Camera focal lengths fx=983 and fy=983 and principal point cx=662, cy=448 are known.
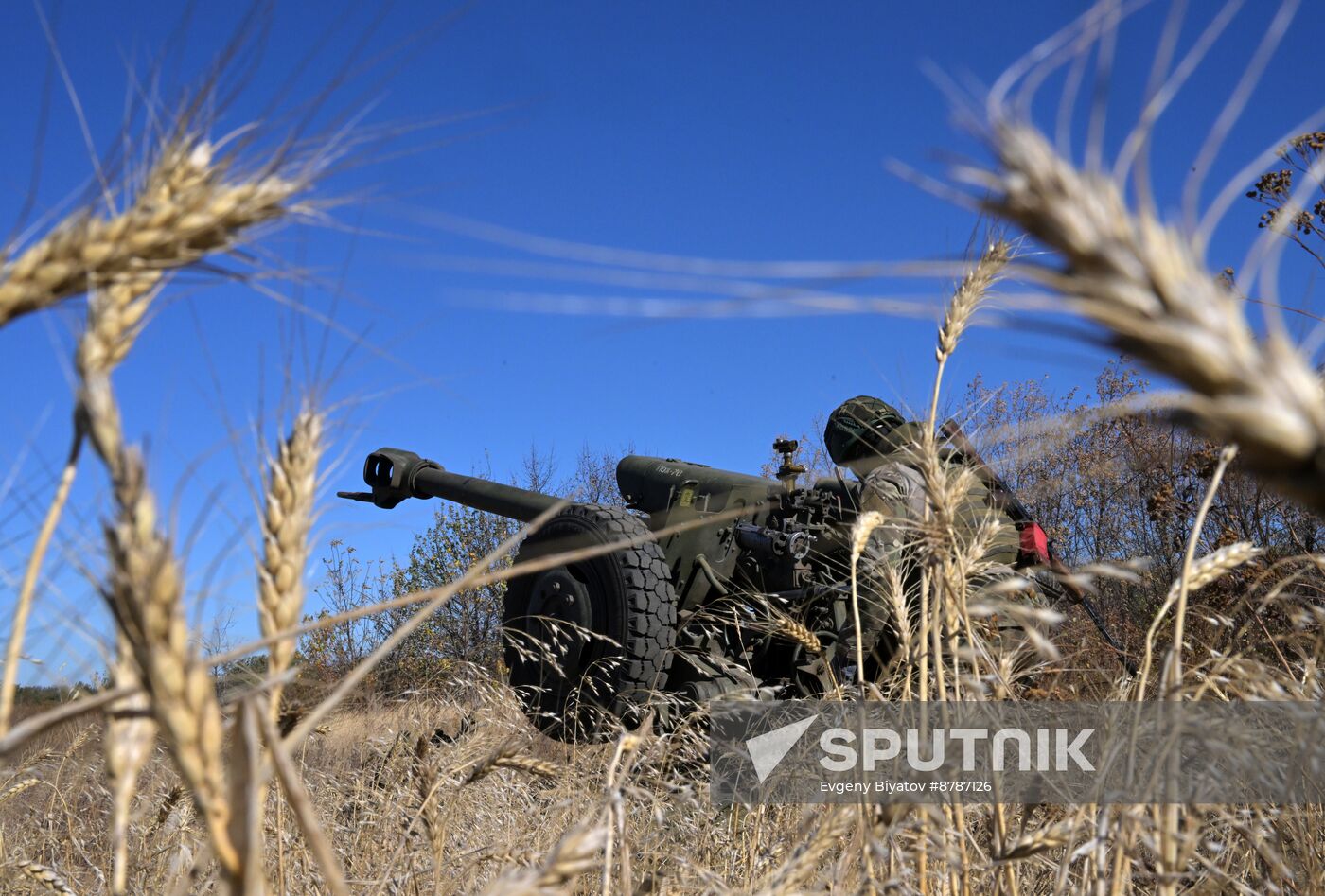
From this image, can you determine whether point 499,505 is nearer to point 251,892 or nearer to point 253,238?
point 253,238

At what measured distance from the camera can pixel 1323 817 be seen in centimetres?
237

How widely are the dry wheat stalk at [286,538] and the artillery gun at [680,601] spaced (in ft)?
12.3

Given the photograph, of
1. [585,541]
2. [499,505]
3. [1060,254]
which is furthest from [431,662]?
[1060,254]

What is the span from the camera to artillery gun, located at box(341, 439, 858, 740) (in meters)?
5.32

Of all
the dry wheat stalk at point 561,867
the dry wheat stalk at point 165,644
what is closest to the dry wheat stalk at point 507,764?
the dry wheat stalk at point 561,867

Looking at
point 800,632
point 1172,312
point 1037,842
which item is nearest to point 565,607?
point 800,632

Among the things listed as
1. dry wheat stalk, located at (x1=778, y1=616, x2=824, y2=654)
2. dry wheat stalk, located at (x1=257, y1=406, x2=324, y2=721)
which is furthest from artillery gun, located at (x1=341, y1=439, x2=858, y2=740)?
dry wheat stalk, located at (x1=257, y1=406, x2=324, y2=721)

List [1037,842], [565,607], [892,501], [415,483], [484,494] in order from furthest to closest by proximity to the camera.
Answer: [415,483] → [484,494] → [565,607] → [892,501] → [1037,842]

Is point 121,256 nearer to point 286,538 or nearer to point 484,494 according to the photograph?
point 286,538

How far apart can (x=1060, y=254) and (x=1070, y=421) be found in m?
0.67

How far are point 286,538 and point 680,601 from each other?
5345 mm

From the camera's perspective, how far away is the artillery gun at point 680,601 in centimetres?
532

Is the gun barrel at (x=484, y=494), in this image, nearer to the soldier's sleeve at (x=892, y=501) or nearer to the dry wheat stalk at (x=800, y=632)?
the soldier's sleeve at (x=892, y=501)

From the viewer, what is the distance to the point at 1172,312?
0.67 meters
